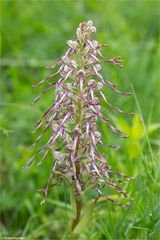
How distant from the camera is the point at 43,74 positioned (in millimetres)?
5934

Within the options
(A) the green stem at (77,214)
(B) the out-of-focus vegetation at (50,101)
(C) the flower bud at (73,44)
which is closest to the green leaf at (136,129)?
(B) the out-of-focus vegetation at (50,101)

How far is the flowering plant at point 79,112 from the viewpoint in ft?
9.21

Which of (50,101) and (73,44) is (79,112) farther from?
(50,101)

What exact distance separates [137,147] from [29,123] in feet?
3.60

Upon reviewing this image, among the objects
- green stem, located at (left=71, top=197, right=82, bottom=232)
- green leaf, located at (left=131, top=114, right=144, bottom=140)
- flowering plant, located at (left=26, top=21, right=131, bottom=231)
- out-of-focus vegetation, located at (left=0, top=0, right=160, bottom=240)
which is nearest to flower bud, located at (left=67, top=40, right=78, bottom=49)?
flowering plant, located at (left=26, top=21, right=131, bottom=231)

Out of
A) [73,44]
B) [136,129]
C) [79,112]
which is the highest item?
[73,44]

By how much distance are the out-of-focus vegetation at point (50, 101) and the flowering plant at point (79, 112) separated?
29 cm

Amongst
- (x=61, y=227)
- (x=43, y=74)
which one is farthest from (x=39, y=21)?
(x=61, y=227)

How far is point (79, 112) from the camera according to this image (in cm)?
289

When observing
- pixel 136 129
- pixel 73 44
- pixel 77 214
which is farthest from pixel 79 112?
pixel 136 129

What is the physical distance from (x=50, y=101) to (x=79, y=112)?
2123 millimetres

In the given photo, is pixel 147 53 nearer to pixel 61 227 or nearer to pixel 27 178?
pixel 27 178

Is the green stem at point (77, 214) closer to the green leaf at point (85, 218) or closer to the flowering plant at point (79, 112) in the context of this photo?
the green leaf at point (85, 218)

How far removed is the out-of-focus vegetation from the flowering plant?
288mm
